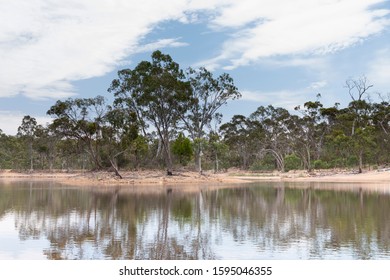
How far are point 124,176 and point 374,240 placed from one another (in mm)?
49135

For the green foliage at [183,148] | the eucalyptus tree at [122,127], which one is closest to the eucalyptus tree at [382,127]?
the green foliage at [183,148]

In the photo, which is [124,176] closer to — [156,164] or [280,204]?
[156,164]

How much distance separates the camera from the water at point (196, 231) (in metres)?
13.2

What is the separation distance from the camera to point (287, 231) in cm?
1717

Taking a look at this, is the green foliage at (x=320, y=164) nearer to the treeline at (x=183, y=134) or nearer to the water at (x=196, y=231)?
the treeline at (x=183, y=134)

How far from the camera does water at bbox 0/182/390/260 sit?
13.2 metres

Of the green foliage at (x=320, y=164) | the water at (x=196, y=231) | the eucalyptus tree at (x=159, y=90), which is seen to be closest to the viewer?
the water at (x=196, y=231)

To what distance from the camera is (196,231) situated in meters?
17.2

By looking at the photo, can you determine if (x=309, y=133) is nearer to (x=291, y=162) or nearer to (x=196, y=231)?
(x=291, y=162)

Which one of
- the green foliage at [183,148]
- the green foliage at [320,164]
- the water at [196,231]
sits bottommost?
the water at [196,231]

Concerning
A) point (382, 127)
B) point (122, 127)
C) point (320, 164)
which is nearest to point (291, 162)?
point (320, 164)

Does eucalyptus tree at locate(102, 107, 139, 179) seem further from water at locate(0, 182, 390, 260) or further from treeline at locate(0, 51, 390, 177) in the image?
water at locate(0, 182, 390, 260)

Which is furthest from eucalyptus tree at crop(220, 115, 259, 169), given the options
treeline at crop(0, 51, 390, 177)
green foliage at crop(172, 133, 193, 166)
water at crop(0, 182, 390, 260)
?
water at crop(0, 182, 390, 260)
